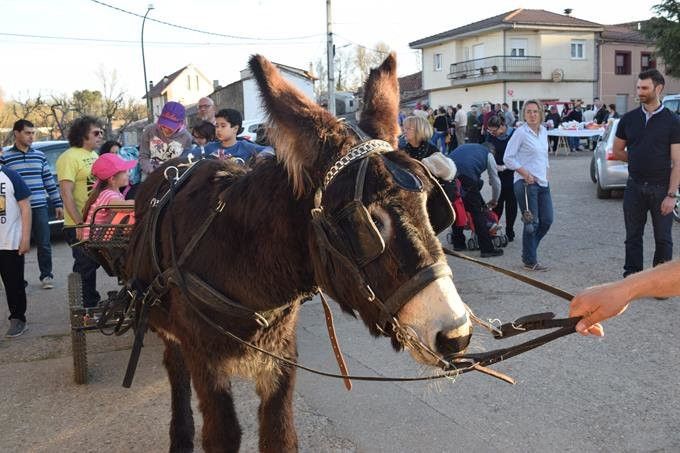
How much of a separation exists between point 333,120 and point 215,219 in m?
0.83

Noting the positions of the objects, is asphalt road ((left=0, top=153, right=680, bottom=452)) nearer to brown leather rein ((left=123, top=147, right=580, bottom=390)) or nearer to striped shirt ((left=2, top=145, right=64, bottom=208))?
brown leather rein ((left=123, top=147, right=580, bottom=390))

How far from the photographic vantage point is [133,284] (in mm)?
3523

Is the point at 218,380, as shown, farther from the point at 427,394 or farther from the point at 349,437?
the point at 427,394

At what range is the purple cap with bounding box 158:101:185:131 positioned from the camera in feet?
20.2

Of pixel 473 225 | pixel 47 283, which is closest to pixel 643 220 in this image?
Answer: pixel 473 225

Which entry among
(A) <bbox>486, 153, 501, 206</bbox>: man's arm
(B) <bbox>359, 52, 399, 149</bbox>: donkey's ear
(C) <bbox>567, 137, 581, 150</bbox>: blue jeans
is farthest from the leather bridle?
(C) <bbox>567, 137, 581, 150</bbox>: blue jeans

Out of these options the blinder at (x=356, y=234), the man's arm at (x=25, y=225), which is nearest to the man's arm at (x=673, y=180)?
the blinder at (x=356, y=234)

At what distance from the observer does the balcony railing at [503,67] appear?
46.9m

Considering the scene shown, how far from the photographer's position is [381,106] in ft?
8.63

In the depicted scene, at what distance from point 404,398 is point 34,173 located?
648cm

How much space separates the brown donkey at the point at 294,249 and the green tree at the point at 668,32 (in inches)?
1264

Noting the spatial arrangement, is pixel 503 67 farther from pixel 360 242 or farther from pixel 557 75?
pixel 360 242

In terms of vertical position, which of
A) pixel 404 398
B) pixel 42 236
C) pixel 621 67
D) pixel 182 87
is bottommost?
pixel 404 398

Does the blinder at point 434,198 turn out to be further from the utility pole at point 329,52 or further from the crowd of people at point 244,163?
the utility pole at point 329,52
